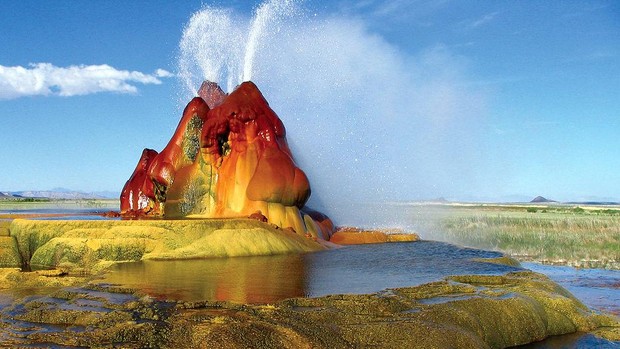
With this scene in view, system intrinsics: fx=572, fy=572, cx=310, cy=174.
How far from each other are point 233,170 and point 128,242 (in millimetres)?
6497

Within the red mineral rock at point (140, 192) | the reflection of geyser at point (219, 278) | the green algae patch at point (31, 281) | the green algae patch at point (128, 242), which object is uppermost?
the red mineral rock at point (140, 192)

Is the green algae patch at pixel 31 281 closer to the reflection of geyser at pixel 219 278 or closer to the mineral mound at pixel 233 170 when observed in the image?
the reflection of geyser at pixel 219 278

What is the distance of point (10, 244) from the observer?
16859 millimetres

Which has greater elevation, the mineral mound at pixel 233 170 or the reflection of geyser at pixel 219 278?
the mineral mound at pixel 233 170

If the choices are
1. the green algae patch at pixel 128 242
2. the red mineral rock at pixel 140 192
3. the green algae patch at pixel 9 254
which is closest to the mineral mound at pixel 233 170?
the red mineral rock at pixel 140 192

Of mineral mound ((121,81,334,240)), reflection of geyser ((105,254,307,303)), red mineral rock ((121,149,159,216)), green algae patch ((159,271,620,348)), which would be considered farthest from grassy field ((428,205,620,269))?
red mineral rock ((121,149,159,216))

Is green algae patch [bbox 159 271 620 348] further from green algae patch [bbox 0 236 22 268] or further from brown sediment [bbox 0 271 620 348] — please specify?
green algae patch [bbox 0 236 22 268]

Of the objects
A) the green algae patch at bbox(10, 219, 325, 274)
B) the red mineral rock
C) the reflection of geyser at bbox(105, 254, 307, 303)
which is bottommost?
the reflection of geyser at bbox(105, 254, 307, 303)

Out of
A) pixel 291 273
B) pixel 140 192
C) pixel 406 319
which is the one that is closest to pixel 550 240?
pixel 291 273

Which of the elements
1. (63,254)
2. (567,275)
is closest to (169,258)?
(63,254)

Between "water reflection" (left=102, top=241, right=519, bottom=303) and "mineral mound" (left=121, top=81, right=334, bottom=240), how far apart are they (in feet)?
10.9

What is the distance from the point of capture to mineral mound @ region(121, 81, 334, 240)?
20.6 metres

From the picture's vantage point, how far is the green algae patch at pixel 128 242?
51.4 ft

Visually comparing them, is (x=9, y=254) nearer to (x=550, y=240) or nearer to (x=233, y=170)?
(x=233, y=170)
